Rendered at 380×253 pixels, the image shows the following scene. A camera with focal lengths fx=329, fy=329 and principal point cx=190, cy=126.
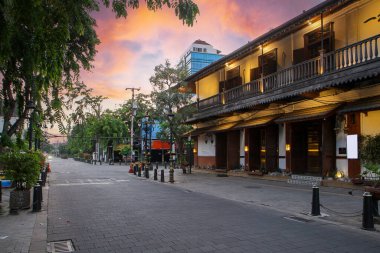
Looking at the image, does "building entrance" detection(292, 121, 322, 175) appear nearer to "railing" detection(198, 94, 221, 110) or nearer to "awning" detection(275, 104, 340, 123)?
"awning" detection(275, 104, 340, 123)

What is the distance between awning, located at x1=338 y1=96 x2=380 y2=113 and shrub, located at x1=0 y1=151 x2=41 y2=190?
12.9 metres

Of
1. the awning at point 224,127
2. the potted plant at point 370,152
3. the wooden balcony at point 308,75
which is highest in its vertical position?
the wooden balcony at point 308,75

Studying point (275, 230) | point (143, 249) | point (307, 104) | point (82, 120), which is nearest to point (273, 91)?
point (307, 104)

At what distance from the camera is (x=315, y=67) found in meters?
16.8

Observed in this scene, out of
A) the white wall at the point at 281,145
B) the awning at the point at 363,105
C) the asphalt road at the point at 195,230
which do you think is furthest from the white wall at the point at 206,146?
the asphalt road at the point at 195,230

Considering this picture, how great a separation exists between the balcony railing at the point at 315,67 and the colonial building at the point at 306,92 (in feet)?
0.15

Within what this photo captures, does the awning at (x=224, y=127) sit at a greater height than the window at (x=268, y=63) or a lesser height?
lesser

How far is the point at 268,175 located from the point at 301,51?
25.7 ft

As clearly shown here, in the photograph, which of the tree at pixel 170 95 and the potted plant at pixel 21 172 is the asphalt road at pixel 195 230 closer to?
the potted plant at pixel 21 172

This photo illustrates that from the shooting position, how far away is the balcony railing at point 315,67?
14.2 metres

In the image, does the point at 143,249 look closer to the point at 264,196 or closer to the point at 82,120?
the point at 264,196

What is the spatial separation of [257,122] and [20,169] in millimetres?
14788

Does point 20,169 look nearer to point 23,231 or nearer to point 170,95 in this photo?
point 23,231

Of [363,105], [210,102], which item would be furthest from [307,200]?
[210,102]
